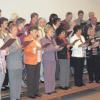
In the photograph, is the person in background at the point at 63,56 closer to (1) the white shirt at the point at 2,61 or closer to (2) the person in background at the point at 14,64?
(2) the person in background at the point at 14,64

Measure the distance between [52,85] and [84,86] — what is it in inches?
36.0

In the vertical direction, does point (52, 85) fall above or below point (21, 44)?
below

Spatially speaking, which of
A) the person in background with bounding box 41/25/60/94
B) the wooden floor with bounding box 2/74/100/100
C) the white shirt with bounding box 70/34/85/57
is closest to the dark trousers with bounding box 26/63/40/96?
the wooden floor with bounding box 2/74/100/100

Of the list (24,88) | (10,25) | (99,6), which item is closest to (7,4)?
(10,25)

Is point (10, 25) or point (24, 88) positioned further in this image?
point (24, 88)

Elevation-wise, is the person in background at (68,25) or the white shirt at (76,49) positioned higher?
the person in background at (68,25)

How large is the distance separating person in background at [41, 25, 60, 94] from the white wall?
107 cm

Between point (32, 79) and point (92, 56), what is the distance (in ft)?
5.50

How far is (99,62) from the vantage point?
661 cm

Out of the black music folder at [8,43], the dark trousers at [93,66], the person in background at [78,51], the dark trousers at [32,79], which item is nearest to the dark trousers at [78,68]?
the person in background at [78,51]

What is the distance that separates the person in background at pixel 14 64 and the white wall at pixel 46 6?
1368mm

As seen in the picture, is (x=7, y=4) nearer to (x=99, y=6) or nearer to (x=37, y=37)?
(x=37, y=37)

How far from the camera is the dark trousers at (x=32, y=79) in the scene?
17.2ft

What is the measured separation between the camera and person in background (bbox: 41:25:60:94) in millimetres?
5543
